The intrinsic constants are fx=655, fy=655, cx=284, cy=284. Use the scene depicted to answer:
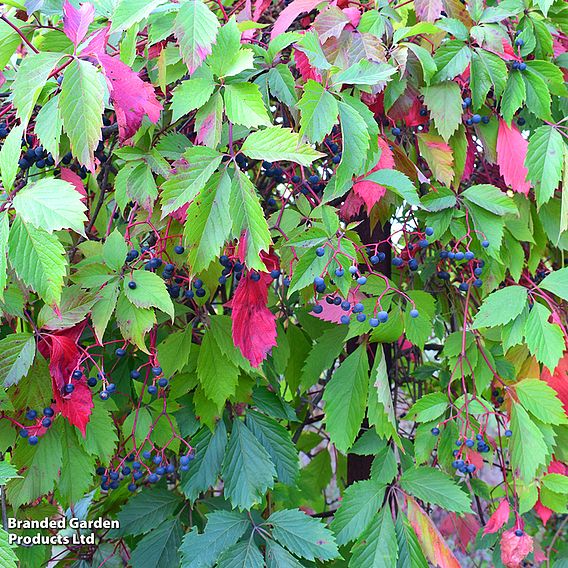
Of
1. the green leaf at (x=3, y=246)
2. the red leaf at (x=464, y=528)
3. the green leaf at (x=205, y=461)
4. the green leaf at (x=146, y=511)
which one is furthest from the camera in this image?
the red leaf at (x=464, y=528)

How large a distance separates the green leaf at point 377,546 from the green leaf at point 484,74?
→ 2.74 feet

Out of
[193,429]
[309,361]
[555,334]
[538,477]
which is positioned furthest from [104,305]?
[538,477]

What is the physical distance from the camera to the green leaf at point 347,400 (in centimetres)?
134

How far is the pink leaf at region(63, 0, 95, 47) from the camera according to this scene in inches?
40.6

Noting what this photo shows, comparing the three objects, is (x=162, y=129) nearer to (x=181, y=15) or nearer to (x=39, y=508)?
(x=181, y=15)

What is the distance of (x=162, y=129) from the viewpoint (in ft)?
4.10

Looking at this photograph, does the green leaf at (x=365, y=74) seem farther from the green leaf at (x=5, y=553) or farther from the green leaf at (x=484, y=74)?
the green leaf at (x=5, y=553)

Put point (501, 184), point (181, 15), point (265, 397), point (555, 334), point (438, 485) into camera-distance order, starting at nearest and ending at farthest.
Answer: point (181, 15) < point (555, 334) < point (438, 485) < point (265, 397) < point (501, 184)

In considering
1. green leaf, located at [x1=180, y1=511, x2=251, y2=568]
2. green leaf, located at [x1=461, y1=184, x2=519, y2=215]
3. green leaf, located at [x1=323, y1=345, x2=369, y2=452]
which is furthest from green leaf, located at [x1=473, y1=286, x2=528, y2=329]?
green leaf, located at [x1=180, y1=511, x2=251, y2=568]

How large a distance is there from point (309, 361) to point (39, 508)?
2.20 ft

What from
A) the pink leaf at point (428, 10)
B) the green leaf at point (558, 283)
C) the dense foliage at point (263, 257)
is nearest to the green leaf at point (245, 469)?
the dense foliage at point (263, 257)

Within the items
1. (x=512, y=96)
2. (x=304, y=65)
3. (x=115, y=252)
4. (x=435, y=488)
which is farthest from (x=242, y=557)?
(x=512, y=96)

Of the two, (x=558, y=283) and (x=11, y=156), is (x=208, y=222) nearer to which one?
(x=11, y=156)

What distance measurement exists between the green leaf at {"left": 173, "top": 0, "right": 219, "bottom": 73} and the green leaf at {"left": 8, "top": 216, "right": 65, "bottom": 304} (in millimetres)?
345
